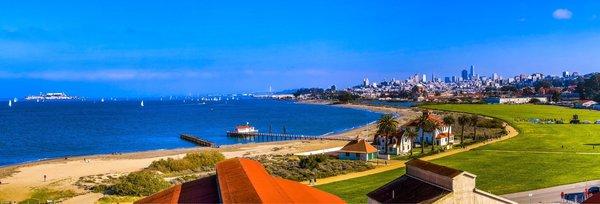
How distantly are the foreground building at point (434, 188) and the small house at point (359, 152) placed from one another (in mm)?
34448

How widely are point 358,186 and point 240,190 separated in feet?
75.9

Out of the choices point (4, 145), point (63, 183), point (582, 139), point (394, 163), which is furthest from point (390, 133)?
point (4, 145)

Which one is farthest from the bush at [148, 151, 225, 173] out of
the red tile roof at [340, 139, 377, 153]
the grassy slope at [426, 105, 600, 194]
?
the grassy slope at [426, 105, 600, 194]

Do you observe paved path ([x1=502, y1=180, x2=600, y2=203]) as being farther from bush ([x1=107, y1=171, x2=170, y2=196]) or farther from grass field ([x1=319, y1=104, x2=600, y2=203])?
bush ([x1=107, y1=171, x2=170, y2=196])

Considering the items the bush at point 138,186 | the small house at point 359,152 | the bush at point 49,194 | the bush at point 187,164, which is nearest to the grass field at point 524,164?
the small house at point 359,152

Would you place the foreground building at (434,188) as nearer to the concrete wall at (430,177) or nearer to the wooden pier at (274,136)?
the concrete wall at (430,177)

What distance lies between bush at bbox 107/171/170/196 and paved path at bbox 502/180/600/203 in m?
25.7

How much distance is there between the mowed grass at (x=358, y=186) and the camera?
35625 mm

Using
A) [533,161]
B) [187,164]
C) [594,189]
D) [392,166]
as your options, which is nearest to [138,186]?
[187,164]

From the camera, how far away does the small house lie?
58.2 metres

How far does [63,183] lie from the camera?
4947cm

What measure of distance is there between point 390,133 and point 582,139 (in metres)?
26.0

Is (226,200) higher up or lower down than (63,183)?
higher up

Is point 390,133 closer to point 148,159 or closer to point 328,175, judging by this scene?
point 328,175
